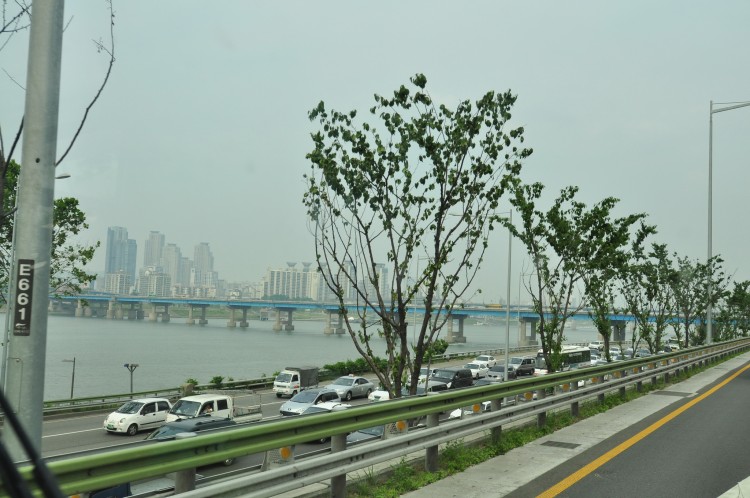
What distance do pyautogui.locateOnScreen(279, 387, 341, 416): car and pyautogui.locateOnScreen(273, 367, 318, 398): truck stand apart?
29.8ft

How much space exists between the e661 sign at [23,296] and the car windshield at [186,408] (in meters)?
23.7

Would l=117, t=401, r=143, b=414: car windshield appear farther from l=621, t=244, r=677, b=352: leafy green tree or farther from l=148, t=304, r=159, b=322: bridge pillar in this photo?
l=148, t=304, r=159, b=322: bridge pillar

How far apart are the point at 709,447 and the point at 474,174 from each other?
644 cm

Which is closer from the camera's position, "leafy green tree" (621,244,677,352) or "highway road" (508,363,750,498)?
"highway road" (508,363,750,498)

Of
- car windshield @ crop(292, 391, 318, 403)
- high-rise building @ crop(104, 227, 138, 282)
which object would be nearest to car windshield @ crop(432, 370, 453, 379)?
car windshield @ crop(292, 391, 318, 403)

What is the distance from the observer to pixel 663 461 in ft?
29.6

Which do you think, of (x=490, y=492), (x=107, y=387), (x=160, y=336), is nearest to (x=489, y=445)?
(x=490, y=492)

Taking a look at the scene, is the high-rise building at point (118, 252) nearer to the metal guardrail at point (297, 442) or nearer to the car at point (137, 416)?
the car at point (137, 416)

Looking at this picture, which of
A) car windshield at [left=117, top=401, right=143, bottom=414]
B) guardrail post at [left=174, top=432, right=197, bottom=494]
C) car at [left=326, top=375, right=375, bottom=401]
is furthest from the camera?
car at [left=326, top=375, right=375, bottom=401]

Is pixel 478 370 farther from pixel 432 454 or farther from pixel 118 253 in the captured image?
pixel 118 253

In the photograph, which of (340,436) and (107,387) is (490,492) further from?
(107,387)

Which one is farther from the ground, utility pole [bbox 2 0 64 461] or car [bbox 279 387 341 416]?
utility pole [bbox 2 0 64 461]

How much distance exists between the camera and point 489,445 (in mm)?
9578

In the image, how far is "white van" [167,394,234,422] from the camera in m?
26.5
